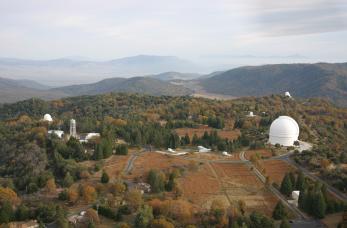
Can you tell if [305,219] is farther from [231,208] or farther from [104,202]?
[104,202]

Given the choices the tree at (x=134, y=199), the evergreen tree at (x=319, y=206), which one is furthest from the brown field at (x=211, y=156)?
the evergreen tree at (x=319, y=206)

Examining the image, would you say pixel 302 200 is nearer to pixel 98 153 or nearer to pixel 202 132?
pixel 98 153

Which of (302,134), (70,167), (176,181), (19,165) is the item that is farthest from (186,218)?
(302,134)

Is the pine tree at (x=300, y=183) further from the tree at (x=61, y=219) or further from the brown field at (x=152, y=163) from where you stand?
the tree at (x=61, y=219)

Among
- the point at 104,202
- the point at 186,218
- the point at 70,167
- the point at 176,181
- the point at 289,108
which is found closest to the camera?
the point at 186,218

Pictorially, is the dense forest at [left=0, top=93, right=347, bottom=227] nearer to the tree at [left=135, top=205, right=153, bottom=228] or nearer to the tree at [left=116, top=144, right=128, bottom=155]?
the tree at [left=116, top=144, right=128, bottom=155]

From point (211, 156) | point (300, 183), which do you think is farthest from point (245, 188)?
point (211, 156)

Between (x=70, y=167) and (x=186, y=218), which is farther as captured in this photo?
(x=70, y=167)
